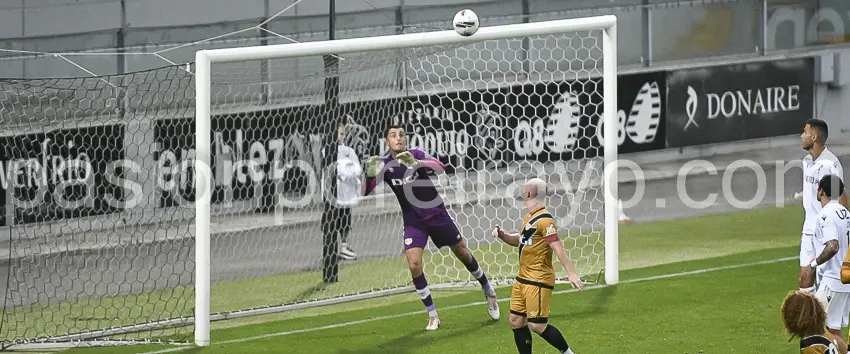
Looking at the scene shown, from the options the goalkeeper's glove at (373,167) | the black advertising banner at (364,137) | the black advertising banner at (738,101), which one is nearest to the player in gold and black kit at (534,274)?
the goalkeeper's glove at (373,167)

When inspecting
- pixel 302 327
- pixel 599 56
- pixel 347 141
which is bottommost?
pixel 302 327

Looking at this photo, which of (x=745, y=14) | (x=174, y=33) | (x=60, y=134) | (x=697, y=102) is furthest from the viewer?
(x=745, y=14)

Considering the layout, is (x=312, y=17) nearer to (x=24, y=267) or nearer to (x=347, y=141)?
(x=347, y=141)

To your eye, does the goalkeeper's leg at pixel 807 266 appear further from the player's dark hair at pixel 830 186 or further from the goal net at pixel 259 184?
the goal net at pixel 259 184

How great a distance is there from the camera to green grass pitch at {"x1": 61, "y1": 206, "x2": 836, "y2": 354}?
10547mm

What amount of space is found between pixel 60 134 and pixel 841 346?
10900mm

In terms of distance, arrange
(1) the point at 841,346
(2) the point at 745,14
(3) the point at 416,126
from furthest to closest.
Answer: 1. (2) the point at 745,14
2. (3) the point at 416,126
3. (1) the point at 841,346

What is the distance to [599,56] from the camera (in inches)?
904

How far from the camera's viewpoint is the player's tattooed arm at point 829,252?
8.94 m

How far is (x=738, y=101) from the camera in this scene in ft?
Result: 75.0

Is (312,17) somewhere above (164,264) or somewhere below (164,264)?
above

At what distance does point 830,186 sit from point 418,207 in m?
4.01

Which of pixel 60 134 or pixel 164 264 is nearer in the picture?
pixel 164 264

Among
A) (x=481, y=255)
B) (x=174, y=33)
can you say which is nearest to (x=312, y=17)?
(x=174, y=33)
